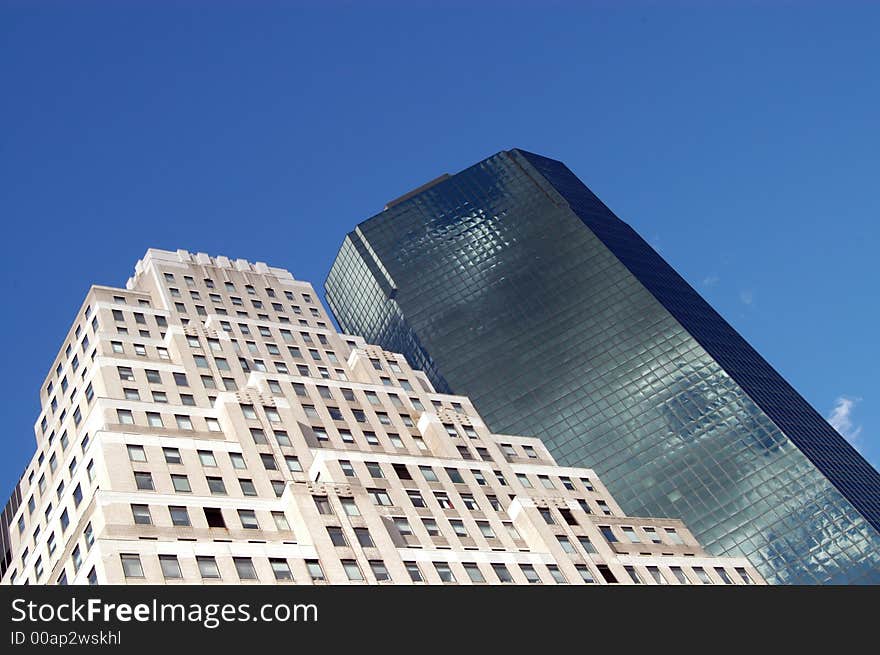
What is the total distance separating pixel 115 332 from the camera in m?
133

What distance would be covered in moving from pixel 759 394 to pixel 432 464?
67797mm

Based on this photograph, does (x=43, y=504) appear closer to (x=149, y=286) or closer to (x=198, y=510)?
(x=198, y=510)

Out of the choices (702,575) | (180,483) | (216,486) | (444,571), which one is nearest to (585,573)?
(444,571)

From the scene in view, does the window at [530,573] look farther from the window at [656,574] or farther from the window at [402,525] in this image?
the window at [656,574]

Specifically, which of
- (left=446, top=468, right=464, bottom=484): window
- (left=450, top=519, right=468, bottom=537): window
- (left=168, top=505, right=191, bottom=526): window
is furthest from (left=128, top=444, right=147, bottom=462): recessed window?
(left=446, top=468, right=464, bottom=484): window

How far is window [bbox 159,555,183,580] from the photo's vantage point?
88.6 m

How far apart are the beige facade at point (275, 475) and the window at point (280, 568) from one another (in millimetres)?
208

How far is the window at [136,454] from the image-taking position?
341ft

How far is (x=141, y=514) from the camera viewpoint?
96.1m

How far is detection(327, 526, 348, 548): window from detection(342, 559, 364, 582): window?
193cm

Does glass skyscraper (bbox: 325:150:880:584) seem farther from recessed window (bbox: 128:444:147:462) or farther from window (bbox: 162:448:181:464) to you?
recessed window (bbox: 128:444:147:462)

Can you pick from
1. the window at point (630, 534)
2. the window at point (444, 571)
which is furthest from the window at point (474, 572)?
the window at point (630, 534)

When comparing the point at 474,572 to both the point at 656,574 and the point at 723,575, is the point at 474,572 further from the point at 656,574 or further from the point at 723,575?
the point at 723,575

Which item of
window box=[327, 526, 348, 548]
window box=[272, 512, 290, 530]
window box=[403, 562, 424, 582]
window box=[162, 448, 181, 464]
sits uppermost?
window box=[162, 448, 181, 464]
